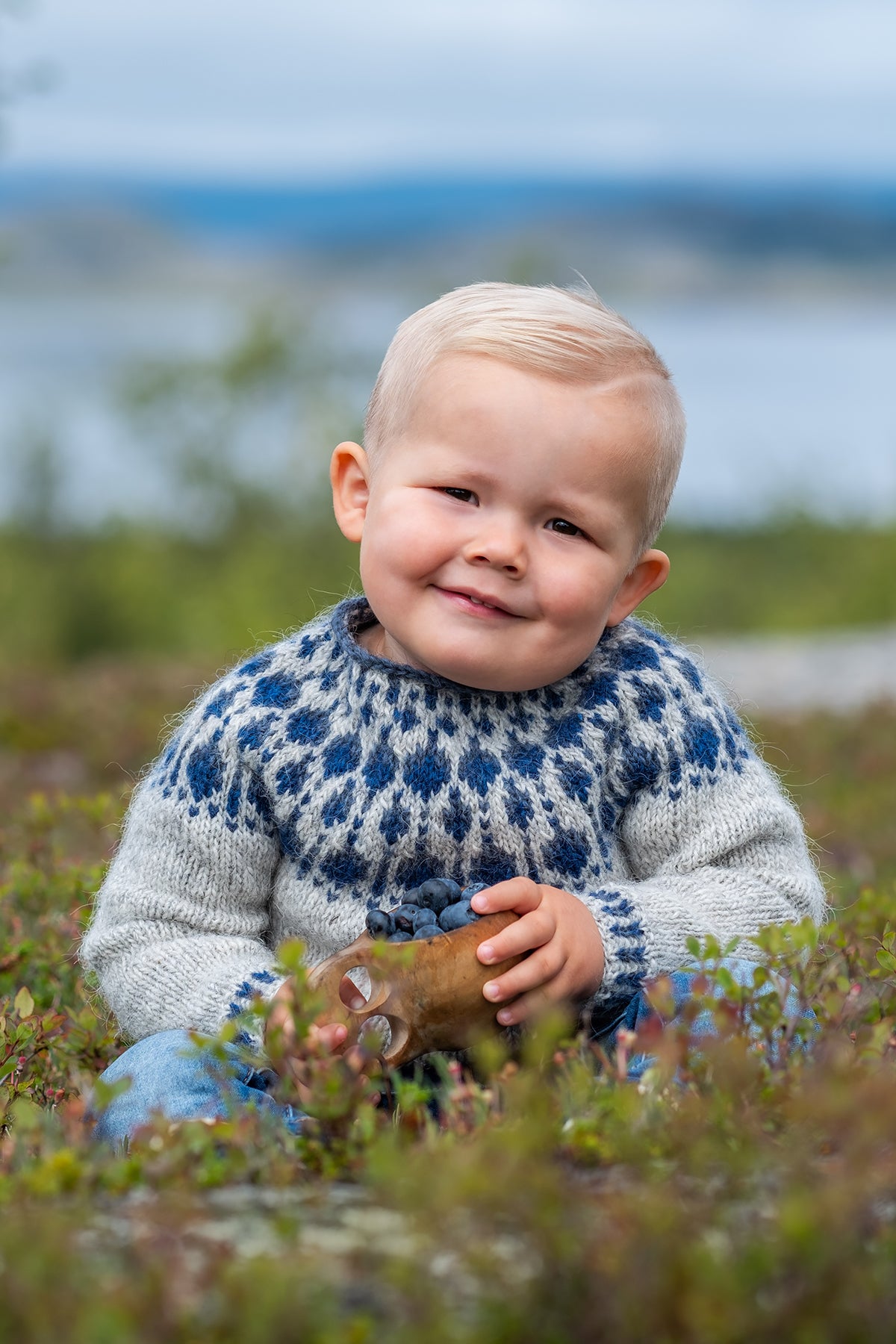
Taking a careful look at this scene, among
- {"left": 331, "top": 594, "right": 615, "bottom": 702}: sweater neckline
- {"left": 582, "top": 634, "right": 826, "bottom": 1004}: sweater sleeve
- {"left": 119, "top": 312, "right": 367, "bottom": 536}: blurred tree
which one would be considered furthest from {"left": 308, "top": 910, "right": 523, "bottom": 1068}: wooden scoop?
{"left": 119, "top": 312, "right": 367, "bottom": 536}: blurred tree

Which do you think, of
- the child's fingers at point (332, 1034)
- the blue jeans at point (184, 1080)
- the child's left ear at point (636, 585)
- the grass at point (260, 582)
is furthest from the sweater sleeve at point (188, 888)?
the grass at point (260, 582)

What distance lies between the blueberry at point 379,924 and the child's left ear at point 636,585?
1027mm

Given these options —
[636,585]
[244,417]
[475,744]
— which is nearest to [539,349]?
[636,585]

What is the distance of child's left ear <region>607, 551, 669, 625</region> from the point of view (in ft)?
12.3

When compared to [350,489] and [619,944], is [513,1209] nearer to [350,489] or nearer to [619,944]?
[619,944]

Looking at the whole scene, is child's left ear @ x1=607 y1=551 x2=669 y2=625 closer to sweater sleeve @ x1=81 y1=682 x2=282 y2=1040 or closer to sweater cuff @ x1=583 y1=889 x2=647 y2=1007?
sweater cuff @ x1=583 y1=889 x2=647 y2=1007

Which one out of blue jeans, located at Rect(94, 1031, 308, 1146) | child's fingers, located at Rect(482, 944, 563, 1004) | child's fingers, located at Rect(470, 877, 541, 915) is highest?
child's fingers, located at Rect(470, 877, 541, 915)

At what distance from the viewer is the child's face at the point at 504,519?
11.0 ft

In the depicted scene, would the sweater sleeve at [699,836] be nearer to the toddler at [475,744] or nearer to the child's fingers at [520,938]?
the toddler at [475,744]

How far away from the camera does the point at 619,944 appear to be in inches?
134

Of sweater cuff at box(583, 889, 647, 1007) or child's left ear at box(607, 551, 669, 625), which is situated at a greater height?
child's left ear at box(607, 551, 669, 625)

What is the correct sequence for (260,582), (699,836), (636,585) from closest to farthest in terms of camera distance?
(699,836)
(636,585)
(260,582)

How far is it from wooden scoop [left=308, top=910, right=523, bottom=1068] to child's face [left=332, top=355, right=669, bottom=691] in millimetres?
666

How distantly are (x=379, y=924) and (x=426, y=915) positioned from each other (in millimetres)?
112
